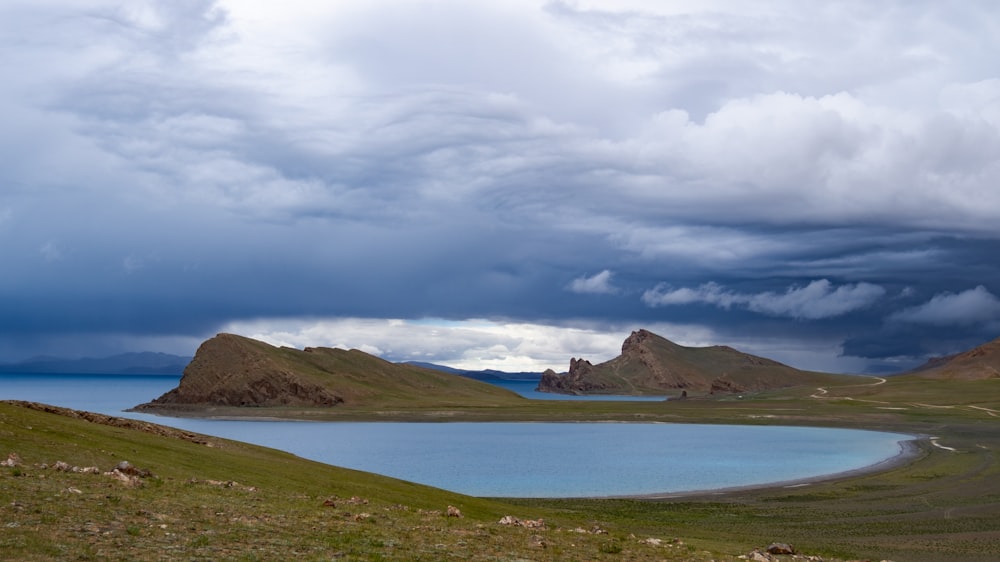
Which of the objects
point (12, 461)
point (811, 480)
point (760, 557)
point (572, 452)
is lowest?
point (572, 452)

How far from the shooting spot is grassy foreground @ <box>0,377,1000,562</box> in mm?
22969

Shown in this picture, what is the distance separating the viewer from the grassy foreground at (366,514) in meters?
23.0

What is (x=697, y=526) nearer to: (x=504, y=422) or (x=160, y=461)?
(x=160, y=461)

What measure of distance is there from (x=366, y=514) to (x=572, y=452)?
3318 inches

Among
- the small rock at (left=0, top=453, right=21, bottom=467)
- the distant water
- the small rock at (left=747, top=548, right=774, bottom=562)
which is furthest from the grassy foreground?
the distant water

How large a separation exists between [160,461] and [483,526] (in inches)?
698

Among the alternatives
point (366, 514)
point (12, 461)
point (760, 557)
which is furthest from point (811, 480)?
point (12, 461)

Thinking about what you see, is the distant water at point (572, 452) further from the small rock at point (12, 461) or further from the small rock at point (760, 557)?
the small rock at point (12, 461)

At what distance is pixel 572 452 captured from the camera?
371 feet

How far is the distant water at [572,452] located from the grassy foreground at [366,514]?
1160 cm

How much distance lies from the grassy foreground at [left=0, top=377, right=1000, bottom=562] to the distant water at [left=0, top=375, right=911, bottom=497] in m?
11.6

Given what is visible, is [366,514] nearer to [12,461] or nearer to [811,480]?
[12,461]

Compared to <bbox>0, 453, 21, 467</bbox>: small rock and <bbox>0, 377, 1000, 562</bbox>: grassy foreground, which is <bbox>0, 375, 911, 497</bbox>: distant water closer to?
<bbox>0, 377, 1000, 562</bbox>: grassy foreground

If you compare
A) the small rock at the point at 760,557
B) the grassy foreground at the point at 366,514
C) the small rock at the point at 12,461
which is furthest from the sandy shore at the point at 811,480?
the small rock at the point at 12,461
